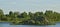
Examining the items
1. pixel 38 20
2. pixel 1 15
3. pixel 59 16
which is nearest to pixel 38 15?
pixel 38 20

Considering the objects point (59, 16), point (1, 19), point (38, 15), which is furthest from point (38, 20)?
point (1, 19)

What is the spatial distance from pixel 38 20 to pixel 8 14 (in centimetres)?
104

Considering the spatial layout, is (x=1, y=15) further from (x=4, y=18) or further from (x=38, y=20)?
(x=38, y=20)

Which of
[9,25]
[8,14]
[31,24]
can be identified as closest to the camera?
[8,14]

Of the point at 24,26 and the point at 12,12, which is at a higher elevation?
the point at 12,12

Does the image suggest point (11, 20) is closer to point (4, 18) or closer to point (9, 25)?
point (4, 18)

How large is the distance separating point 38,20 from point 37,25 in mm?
544

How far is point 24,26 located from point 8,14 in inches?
53.2

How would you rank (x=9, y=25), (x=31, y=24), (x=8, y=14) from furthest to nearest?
(x=9, y=25)
(x=31, y=24)
(x=8, y=14)

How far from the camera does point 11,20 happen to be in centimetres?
819

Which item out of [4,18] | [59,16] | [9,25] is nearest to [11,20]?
[4,18]

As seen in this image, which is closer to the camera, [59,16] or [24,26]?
[59,16]

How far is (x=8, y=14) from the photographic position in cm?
774

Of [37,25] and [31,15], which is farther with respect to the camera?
[37,25]
